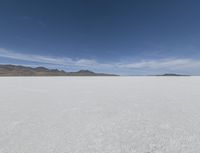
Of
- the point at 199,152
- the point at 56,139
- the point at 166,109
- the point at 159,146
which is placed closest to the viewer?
the point at 199,152

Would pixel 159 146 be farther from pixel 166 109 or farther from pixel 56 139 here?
pixel 166 109

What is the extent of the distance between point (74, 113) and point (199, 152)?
2.28 m

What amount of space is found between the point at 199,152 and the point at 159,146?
17.2 inches

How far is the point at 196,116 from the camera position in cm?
289

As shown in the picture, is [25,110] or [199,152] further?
[25,110]

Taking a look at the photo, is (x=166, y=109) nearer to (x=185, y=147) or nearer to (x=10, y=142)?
(x=185, y=147)

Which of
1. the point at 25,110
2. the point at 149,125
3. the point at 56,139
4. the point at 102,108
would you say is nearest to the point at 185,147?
the point at 149,125

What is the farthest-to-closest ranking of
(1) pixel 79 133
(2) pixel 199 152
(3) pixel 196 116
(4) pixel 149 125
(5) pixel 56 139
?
(3) pixel 196 116 → (4) pixel 149 125 → (1) pixel 79 133 → (5) pixel 56 139 → (2) pixel 199 152

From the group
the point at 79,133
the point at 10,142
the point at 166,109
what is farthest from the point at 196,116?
the point at 10,142

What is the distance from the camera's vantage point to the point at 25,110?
336 cm

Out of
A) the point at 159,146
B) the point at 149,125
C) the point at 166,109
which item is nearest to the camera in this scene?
the point at 159,146

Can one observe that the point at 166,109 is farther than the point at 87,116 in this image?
Yes

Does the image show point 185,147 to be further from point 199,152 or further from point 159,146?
point 159,146

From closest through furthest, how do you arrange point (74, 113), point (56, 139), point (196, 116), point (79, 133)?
point (56, 139), point (79, 133), point (196, 116), point (74, 113)
